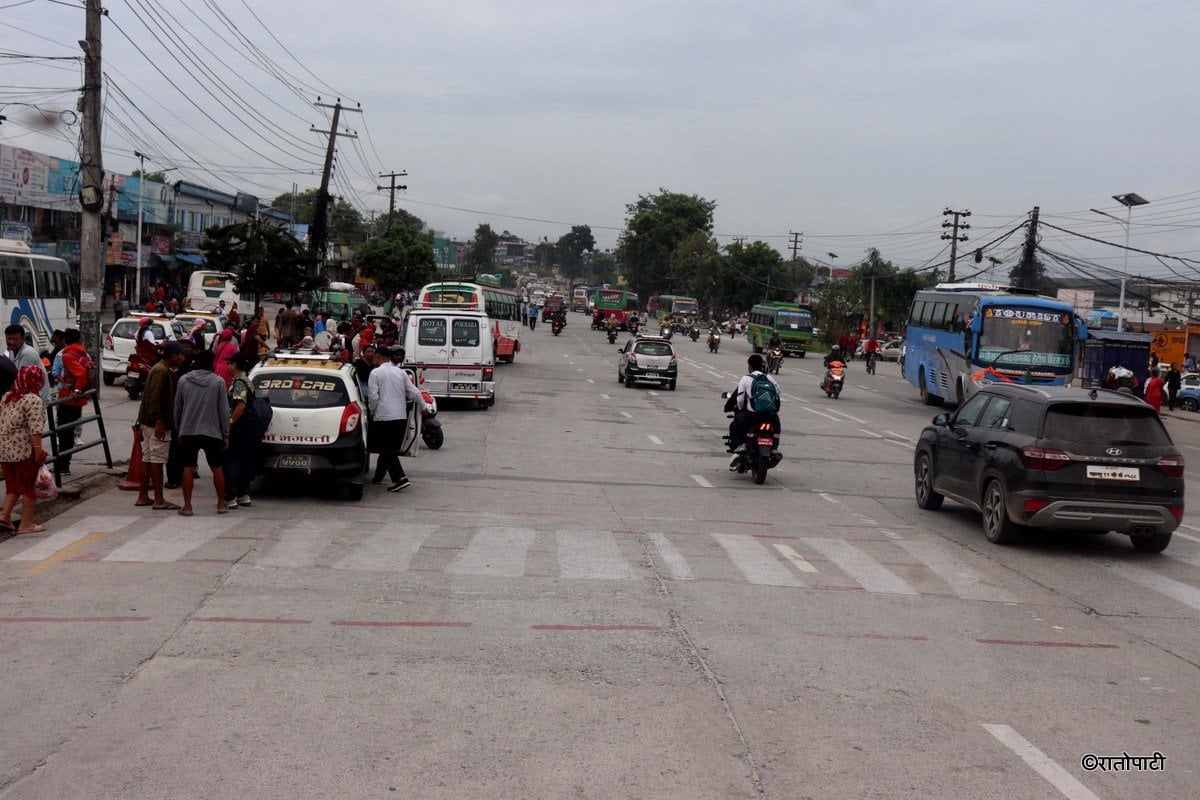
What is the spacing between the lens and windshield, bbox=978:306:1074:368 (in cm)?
2933

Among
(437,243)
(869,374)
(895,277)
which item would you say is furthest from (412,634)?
(437,243)

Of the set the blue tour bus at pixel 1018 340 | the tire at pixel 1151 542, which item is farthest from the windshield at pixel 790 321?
the tire at pixel 1151 542

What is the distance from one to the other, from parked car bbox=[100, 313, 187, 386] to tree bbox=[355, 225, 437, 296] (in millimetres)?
48096

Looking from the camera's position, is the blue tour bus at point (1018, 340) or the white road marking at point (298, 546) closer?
the white road marking at point (298, 546)

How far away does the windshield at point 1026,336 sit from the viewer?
2933 cm

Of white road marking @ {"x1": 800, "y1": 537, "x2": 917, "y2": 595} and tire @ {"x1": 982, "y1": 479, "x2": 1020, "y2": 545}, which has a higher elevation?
tire @ {"x1": 982, "y1": 479, "x2": 1020, "y2": 545}

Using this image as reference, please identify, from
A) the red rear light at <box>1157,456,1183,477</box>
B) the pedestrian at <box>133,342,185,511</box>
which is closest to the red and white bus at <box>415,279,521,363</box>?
the pedestrian at <box>133,342,185,511</box>

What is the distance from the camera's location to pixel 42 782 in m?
5.08

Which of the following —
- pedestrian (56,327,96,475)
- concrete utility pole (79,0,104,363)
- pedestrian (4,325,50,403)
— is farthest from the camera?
concrete utility pole (79,0,104,363)

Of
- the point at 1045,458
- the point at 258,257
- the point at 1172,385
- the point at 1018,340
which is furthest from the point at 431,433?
the point at 1172,385

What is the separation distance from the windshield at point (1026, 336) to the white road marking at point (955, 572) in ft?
61.2

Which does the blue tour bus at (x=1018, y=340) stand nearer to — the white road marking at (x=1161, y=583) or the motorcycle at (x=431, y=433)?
the motorcycle at (x=431, y=433)

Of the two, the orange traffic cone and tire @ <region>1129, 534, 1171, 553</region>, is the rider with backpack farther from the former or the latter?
the orange traffic cone

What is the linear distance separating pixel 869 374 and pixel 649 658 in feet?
163
